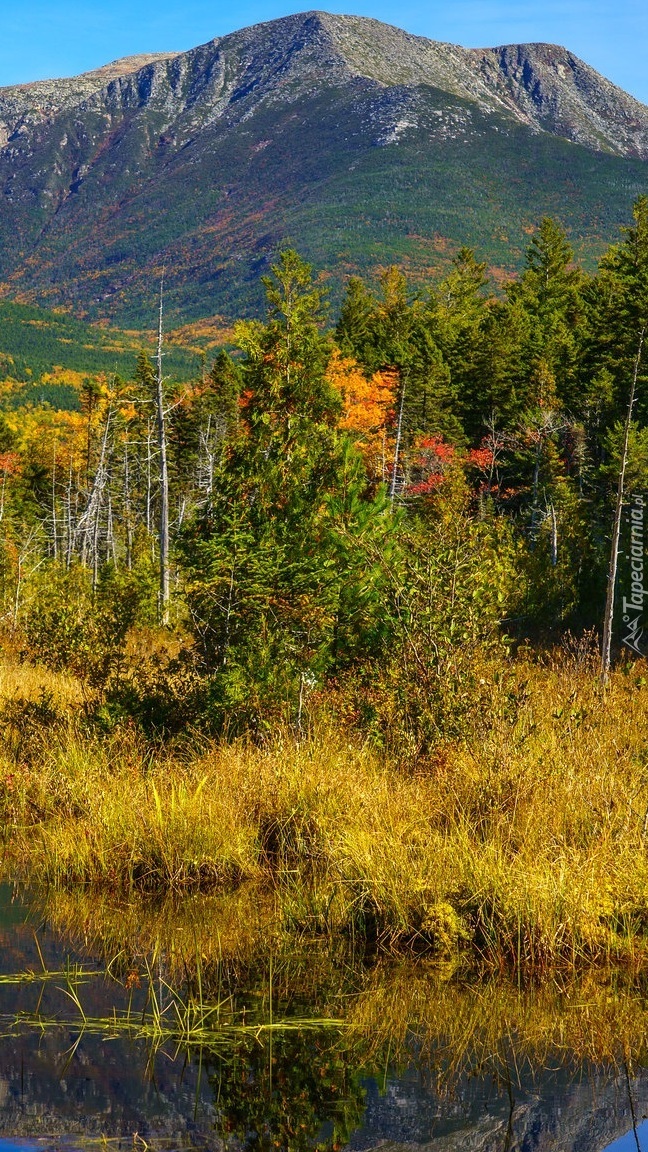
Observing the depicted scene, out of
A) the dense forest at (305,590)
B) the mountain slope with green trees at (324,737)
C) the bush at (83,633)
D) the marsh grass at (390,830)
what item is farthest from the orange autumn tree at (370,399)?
the marsh grass at (390,830)

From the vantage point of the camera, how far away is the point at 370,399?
5275cm

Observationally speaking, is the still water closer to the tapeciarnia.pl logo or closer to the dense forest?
the dense forest

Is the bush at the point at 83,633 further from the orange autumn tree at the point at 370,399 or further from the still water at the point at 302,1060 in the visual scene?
the orange autumn tree at the point at 370,399

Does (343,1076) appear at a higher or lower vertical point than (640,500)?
lower

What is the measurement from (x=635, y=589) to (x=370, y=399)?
24356 mm

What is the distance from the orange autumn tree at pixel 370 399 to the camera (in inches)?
1934

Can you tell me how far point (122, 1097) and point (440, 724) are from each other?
19.4ft

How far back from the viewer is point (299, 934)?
884cm

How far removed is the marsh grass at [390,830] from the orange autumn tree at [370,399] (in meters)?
36.3

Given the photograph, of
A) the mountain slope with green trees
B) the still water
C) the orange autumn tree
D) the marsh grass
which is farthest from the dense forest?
the orange autumn tree

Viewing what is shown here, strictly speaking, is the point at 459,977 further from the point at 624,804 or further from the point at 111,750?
the point at 111,750

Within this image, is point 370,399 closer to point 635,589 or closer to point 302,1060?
point 635,589

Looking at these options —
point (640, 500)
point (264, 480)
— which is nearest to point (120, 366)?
point (640, 500)

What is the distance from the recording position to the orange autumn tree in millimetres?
49125
